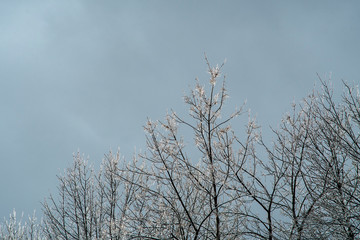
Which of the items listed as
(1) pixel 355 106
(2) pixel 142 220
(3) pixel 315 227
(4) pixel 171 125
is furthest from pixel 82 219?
(1) pixel 355 106

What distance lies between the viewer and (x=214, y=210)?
18.7ft

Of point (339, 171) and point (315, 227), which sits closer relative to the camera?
point (315, 227)

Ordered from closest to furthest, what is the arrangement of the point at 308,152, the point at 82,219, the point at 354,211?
the point at 354,211, the point at 308,152, the point at 82,219

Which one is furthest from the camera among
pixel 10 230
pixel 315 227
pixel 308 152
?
pixel 10 230

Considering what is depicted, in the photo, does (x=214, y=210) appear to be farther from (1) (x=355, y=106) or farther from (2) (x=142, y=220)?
(1) (x=355, y=106)

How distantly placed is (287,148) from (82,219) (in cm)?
619

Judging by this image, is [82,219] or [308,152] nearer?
[308,152]

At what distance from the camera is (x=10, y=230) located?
1216 cm

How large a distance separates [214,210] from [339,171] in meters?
3.07

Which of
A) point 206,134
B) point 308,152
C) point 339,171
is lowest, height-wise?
point 339,171

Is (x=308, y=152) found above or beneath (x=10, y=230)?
beneath

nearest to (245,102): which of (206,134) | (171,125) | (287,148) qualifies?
(206,134)

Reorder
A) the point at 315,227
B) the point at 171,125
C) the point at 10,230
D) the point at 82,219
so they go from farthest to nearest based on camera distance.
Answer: the point at 10,230 → the point at 82,219 → the point at 171,125 → the point at 315,227

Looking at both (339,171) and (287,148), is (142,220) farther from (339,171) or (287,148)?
(339,171)
